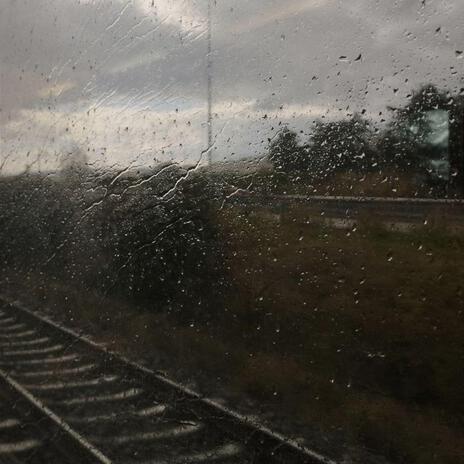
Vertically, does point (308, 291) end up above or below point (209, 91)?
below

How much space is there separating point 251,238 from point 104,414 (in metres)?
1.33

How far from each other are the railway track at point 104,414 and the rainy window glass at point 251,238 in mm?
12

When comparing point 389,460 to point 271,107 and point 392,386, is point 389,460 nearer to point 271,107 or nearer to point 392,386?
point 392,386

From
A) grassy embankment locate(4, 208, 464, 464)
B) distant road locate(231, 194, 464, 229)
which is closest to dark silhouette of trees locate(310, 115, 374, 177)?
distant road locate(231, 194, 464, 229)

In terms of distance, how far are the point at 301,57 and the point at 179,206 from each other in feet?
3.04

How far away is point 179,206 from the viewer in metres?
2.78

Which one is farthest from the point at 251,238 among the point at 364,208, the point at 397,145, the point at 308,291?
the point at 397,145

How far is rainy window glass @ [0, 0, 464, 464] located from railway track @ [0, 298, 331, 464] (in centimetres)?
1

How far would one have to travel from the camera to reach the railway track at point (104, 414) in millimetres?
2389

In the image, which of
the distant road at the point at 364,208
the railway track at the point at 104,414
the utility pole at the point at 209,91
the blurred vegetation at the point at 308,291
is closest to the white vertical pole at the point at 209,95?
the utility pole at the point at 209,91

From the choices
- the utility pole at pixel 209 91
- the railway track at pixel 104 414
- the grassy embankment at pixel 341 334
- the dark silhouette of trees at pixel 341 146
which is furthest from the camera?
the utility pole at pixel 209 91

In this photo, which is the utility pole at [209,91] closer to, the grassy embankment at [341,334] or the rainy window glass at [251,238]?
the rainy window glass at [251,238]

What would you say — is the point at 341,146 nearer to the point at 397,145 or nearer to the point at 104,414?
the point at 397,145

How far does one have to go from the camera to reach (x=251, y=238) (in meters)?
2.53
